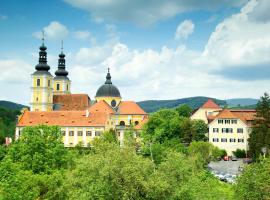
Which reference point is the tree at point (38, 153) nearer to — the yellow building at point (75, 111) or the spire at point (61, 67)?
the yellow building at point (75, 111)

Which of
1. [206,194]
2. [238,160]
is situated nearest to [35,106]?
[238,160]

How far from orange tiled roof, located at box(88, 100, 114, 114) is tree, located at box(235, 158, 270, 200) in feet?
231

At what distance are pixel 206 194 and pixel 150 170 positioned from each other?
5501 millimetres

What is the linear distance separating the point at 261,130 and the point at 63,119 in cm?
4161

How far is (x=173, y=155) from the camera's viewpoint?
116ft

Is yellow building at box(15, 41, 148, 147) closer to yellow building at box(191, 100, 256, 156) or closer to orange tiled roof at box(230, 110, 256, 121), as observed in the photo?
yellow building at box(191, 100, 256, 156)

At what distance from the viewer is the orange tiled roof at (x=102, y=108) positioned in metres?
100

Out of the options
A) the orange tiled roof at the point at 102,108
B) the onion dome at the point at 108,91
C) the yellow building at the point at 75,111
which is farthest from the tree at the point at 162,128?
the onion dome at the point at 108,91

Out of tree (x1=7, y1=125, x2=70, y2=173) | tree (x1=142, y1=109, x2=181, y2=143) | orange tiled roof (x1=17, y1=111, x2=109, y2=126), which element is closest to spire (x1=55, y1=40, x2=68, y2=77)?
orange tiled roof (x1=17, y1=111, x2=109, y2=126)

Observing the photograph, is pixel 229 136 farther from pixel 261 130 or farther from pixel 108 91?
pixel 108 91

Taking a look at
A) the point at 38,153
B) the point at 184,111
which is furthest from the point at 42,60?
the point at 38,153

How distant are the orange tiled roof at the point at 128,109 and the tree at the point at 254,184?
254 feet

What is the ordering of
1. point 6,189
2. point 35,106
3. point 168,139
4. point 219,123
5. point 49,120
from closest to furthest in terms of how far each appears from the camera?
point 6,189 < point 168,139 < point 219,123 < point 49,120 < point 35,106

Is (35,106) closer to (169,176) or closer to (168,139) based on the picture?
(168,139)
